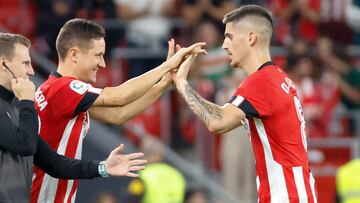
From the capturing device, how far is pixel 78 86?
8.66 meters

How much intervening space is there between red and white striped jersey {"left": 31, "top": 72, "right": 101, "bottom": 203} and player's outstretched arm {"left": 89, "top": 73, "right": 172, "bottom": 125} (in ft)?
1.72

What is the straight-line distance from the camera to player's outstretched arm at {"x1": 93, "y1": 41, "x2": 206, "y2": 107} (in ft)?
29.0

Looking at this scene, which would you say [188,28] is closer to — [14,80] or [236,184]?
[236,184]

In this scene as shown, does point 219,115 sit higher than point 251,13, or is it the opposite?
point 251,13

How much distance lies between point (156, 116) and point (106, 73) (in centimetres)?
84

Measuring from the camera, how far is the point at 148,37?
15.4 meters

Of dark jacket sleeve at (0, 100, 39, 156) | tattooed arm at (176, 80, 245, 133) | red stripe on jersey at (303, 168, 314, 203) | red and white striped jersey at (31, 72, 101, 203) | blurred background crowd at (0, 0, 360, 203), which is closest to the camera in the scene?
dark jacket sleeve at (0, 100, 39, 156)

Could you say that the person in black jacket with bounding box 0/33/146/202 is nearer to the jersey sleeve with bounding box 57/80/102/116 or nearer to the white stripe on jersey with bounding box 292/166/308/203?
the jersey sleeve with bounding box 57/80/102/116

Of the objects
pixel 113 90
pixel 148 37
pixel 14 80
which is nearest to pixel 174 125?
pixel 148 37

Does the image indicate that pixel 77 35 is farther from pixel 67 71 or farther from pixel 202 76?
pixel 202 76

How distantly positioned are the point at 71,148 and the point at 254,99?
1.40m

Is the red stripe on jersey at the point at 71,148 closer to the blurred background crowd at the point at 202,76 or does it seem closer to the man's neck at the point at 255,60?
the man's neck at the point at 255,60

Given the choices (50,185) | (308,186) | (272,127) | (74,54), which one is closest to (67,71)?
(74,54)

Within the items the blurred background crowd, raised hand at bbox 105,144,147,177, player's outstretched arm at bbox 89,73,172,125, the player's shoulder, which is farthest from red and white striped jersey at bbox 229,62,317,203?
the blurred background crowd
